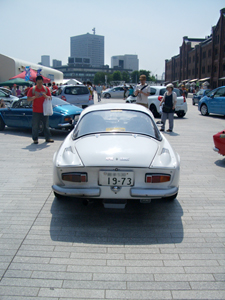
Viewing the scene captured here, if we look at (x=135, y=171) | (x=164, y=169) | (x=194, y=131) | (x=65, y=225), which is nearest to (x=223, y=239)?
(x=164, y=169)

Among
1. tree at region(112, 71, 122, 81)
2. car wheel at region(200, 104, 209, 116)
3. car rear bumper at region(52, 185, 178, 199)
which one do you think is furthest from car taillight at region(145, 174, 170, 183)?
tree at region(112, 71, 122, 81)

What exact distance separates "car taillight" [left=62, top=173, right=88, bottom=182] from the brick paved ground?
582 millimetres

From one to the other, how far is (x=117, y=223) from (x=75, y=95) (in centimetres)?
1243

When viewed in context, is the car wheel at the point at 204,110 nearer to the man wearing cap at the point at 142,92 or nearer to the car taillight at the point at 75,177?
the man wearing cap at the point at 142,92

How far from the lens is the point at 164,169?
3.79 m

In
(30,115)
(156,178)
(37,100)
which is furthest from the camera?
(30,115)

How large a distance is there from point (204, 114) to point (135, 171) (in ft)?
52.1

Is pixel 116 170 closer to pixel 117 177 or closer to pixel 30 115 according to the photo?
pixel 117 177

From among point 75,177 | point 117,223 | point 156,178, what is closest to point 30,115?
point 75,177

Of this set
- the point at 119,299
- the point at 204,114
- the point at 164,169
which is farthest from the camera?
the point at 204,114

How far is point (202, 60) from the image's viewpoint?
66.1m

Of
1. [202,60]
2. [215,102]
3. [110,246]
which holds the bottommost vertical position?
[110,246]

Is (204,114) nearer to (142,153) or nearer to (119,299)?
(142,153)

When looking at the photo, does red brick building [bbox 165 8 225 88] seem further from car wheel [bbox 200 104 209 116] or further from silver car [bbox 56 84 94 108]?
silver car [bbox 56 84 94 108]
